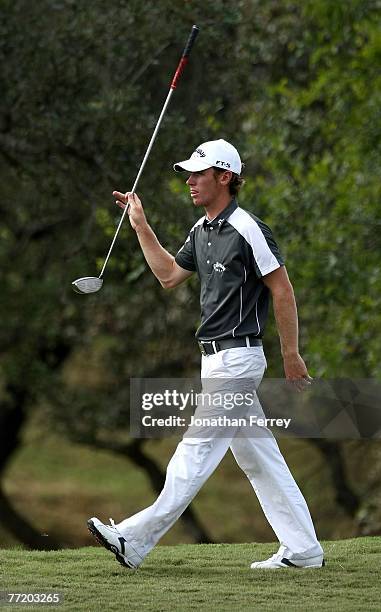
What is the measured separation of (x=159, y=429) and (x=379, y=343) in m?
2.40

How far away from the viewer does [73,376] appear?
59.7 feet

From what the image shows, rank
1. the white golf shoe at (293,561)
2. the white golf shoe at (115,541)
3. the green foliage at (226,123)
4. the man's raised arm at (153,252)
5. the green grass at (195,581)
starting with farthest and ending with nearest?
the green foliage at (226,123) → the man's raised arm at (153,252) → the white golf shoe at (293,561) → the white golf shoe at (115,541) → the green grass at (195,581)

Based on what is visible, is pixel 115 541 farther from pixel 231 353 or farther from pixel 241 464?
pixel 231 353

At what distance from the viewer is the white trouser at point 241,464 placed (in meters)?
6.19

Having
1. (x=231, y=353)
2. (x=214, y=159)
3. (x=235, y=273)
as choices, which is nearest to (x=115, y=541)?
(x=231, y=353)

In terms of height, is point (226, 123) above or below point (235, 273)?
above

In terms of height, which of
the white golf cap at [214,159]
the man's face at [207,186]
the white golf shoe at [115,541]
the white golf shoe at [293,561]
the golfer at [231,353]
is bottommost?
the white golf shoe at [293,561]

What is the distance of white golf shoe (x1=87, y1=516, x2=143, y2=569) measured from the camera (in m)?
6.13

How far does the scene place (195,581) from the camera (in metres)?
6.08

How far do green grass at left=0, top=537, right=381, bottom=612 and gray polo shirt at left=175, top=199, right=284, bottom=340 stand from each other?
3.70ft

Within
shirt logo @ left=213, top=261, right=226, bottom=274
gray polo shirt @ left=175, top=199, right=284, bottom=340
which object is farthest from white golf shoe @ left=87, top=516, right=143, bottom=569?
shirt logo @ left=213, top=261, right=226, bottom=274

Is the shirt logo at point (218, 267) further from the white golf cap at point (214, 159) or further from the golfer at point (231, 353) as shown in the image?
the white golf cap at point (214, 159)

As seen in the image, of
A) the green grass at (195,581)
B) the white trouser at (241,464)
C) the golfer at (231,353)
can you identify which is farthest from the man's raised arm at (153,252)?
the green grass at (195,581)

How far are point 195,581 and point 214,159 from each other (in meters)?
1.98
